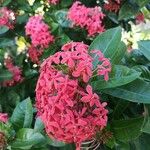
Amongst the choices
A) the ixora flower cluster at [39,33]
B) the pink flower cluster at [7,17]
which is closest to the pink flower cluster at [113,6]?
the ixora flower cluster at [39,33]

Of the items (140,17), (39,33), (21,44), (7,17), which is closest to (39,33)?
(39,33)

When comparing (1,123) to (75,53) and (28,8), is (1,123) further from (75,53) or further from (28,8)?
(28,8)

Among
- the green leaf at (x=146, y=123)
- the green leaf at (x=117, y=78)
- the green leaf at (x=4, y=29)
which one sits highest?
the green leaf at (x=117, y=78)

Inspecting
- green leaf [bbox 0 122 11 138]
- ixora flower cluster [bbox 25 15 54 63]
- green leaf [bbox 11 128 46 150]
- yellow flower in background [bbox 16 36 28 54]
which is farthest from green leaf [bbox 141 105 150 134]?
yellow flower in background [bbox 16 36 28 54]

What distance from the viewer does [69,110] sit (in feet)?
4.01

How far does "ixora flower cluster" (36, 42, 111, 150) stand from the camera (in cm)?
122

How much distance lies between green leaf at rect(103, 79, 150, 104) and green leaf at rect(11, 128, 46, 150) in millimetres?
281

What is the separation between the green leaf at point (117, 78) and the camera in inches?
51.4

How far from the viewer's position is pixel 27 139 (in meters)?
1.55

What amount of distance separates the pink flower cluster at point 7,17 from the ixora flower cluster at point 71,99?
136cm

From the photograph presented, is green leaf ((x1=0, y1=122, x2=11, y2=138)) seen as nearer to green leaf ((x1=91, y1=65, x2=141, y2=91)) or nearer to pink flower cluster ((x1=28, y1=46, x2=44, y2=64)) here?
green leaf ((x1=91, y1=65, x2=141, y2=91))

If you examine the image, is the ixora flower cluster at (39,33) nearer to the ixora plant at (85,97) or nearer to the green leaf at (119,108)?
the ixora plant at (85,97)

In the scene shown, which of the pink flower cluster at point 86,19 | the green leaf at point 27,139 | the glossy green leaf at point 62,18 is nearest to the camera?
the green leaf at point 27,139

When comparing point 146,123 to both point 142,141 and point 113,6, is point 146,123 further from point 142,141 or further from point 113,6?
point 113,6
